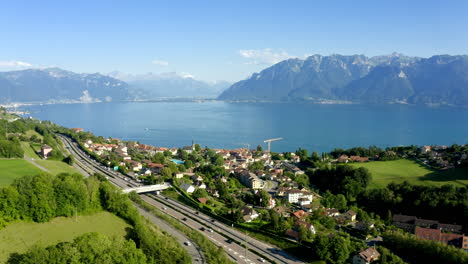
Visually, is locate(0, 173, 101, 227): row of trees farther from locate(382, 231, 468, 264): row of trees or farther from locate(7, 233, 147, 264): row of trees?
locate(382, 231, 468, 264): row of trees

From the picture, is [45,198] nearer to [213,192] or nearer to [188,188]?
[188,188]

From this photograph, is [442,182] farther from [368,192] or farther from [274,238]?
[274,238]

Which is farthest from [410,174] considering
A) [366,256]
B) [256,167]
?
[366,256]

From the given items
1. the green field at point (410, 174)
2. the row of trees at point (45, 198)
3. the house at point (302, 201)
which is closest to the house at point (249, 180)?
the house at point (302, 201)

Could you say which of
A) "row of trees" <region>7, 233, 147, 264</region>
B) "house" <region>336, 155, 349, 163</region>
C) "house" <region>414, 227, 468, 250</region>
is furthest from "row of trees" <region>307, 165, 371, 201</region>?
"row of trees" <region>7, 233, 147, 264</region>

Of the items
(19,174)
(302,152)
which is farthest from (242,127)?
(19,174)

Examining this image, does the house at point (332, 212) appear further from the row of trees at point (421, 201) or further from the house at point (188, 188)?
the house at point (188, 188)
